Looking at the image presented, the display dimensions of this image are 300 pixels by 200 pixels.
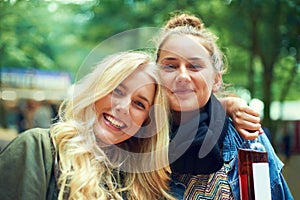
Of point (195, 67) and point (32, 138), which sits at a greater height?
point (195, 67)

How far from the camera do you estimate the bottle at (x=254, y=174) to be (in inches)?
60.3

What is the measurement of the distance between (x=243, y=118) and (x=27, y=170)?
2.61ft

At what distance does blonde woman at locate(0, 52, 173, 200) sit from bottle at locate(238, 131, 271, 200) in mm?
247

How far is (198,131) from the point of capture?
5.22 ft

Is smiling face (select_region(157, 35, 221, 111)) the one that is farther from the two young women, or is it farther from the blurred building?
the blurred building

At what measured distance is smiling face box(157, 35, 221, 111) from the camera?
1.61 meters

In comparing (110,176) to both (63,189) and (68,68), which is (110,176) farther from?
(68,68)

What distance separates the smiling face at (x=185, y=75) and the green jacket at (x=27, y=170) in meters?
0.46

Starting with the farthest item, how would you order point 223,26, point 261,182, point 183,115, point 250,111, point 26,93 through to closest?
1. point 26,93
2. point 223,26
3. point 250,111
4. point 183,115
5. point 261,182

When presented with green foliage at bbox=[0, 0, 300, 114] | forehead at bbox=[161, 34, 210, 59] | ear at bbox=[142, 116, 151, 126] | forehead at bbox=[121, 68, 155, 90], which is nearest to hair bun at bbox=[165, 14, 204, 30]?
forehead at bbox=[161, 34, 210, 59]

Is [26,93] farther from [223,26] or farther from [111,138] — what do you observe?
[111,138]

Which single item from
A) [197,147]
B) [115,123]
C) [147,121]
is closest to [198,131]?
[197,147]

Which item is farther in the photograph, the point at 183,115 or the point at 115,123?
the point at 183,115

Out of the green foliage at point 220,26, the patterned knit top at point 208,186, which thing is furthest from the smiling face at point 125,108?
the green foliage at point 220,26
